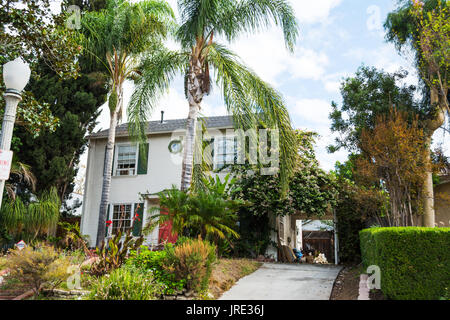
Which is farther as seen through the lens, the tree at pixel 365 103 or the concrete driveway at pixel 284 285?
the tree at pixel 365 103

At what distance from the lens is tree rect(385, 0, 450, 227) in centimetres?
1128

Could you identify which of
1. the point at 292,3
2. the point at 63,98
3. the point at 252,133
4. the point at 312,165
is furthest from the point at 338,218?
the point at 63,98

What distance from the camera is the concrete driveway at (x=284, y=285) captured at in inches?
276

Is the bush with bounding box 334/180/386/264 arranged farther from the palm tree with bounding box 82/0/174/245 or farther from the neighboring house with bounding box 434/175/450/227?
the palm tree with bounding box 82/0/174/245

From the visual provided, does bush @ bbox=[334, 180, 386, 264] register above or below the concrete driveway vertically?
above

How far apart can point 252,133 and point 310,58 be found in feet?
11.8

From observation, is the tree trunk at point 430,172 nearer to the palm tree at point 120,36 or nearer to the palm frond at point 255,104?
the palm frond at point 255,104

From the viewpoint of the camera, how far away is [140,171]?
51.1ft

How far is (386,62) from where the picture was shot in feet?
44.8

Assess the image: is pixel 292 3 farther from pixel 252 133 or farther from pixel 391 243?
pixel 391 243

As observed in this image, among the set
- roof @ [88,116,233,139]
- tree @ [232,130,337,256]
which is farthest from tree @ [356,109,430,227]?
roof @ [88,116,233,139]

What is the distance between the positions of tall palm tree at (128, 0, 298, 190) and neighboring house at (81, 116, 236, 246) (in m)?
4.66

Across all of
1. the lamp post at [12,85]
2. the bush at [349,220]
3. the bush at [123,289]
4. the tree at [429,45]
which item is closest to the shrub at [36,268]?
the bush at [123,289]

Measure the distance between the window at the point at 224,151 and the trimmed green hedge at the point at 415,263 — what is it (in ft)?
28.0
